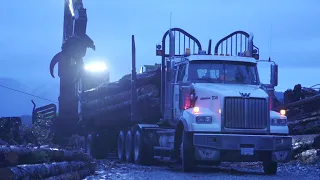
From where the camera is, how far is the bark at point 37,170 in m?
9.45

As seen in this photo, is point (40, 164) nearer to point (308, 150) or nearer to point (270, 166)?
point (270, 166)

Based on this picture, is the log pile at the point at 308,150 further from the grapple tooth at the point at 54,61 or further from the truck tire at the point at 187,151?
the grapple tooth at the point at 54,61

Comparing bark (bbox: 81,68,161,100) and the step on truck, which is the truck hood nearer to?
the step on truck

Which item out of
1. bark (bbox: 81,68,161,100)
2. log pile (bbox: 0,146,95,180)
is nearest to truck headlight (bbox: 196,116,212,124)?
log pile (bbox: 0,146,95,180)

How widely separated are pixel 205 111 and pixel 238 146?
126 cm

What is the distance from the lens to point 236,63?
17516 mm

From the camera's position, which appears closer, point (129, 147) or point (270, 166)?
point (270, 166)

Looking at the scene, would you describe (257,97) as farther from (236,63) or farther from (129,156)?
(129,156)

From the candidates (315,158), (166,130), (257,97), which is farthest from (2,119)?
(315,158)

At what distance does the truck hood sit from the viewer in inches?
637

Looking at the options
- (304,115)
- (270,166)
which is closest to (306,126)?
(304,115)

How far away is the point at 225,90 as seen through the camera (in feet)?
53.7

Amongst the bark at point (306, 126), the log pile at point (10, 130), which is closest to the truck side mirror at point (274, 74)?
the bark at point (306, 126)

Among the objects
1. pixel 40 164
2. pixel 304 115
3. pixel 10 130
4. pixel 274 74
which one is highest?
pixel 274 74
